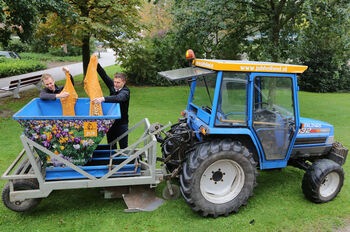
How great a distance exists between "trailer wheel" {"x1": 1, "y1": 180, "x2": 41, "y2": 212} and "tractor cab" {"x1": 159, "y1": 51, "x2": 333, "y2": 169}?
2.31 metres

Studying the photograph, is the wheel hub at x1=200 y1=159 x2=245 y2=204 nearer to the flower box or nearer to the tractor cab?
the tractor cab

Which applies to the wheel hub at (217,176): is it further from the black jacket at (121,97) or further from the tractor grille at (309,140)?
the black jacket at (121,97)

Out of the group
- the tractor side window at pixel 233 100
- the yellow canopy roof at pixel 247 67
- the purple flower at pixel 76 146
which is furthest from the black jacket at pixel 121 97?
the tractor side window at pixel 233 100

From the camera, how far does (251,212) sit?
4004 mm

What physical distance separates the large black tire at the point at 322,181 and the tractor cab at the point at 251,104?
414 mm

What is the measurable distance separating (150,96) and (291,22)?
21.1 ft

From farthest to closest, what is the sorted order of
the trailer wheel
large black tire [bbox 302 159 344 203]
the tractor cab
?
large black tire [bbox 302 159 344 203] → the tractor cab → the trailer wheel

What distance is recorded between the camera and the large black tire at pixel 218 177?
3672mm

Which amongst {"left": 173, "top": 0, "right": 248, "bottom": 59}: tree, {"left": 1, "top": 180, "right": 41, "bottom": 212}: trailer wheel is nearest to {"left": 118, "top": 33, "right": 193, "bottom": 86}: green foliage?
{"left": 173, "top": 0, "right": 248, "bottom": 59}: tree

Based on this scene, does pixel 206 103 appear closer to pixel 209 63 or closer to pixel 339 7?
pixel 209 63

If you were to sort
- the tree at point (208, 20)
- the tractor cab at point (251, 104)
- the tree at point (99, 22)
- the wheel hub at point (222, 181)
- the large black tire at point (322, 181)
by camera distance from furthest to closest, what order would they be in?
the tree at point (99, 22)
the tree at point (208, 20)
the large black tire at point (322, 181)
the wheel hub at point (222, 181)
the tractor cab at point (251, 104)

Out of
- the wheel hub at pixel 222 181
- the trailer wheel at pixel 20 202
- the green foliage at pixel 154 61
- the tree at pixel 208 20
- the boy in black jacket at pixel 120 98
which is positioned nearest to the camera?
the trailer wheel at pixel 20 202

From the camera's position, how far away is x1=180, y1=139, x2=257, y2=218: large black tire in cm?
367

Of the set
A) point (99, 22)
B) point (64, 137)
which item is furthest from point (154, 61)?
point (64, 137)
